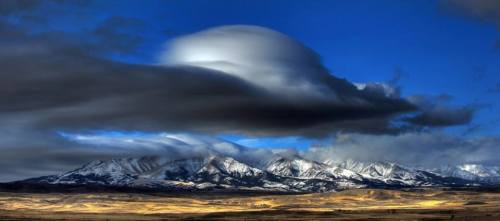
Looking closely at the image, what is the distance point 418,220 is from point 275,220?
41.1m

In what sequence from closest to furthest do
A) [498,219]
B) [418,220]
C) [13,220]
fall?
1. [498,219]
2. [418,220]
3. [13,220]

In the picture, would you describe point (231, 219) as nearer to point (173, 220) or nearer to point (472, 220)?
point (173, 220)

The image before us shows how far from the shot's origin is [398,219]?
7313 inches

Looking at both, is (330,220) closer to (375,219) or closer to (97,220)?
(375,219)

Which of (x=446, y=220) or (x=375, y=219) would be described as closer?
(x=446, y=220)

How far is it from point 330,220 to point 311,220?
5.59 metres

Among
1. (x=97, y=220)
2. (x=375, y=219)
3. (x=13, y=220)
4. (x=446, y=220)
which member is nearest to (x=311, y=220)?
(x=375, y=219)

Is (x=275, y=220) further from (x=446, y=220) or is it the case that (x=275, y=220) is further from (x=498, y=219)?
(x=498, y=219)

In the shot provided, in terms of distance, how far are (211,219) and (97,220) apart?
36181 millimetres

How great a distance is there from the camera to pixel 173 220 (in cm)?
19500

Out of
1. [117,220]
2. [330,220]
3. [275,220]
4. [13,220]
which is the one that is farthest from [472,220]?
[13,220]

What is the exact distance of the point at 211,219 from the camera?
19725 cm

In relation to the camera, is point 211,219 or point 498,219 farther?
point 211,219

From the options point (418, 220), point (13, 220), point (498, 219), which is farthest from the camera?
point (13, 220)
